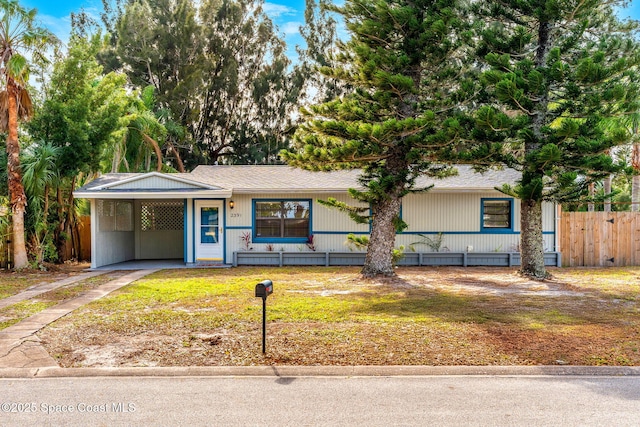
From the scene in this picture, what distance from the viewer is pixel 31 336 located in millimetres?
6180

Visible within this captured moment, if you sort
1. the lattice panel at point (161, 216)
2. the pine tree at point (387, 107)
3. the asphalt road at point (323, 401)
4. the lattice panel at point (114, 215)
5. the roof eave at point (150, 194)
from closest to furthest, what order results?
the asphalt road at point (323, 401) < the pine tree at point (387, 107) < the roof eave at point (150, 194) < the lattice panel at point (114, 215) < the lattice panel at point (161, 216)

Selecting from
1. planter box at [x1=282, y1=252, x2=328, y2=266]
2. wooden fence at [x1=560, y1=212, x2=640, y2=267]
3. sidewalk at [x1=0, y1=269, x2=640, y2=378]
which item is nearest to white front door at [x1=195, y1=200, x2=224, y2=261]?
planter box at [x1=282, y1=252, x2=328, y2=266]

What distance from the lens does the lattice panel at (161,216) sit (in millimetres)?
16578

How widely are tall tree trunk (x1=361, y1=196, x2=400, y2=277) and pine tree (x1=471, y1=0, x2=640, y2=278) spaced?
A: 87.2 inches

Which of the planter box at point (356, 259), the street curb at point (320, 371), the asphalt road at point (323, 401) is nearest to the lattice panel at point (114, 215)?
the planter box at point (356, 259)

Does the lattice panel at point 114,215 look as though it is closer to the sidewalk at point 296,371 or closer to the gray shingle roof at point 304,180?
the gray shingle roof at point 304,180

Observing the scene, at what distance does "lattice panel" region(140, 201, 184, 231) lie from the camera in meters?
16.6

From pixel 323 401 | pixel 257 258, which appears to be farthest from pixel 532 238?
pixel 323 401

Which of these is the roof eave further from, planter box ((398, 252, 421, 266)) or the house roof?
planter box ((398, 252, 421, 266))

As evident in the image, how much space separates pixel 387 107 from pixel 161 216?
9734 mm

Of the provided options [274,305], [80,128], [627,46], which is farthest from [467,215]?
[80,128]

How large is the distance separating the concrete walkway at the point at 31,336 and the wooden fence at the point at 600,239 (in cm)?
1296

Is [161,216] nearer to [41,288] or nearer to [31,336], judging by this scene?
[41,288]

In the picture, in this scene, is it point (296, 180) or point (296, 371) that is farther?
point (296, 180)
